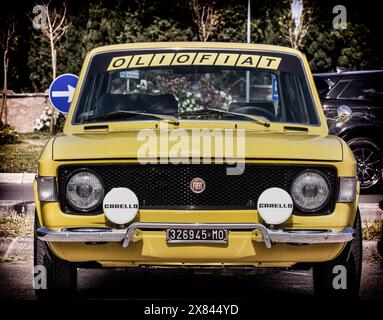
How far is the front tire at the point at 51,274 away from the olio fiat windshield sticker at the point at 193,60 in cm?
154

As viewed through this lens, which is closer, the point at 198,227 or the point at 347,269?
the point at 198,227

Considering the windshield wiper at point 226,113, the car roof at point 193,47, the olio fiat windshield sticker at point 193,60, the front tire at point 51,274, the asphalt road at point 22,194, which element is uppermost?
the car roof at point 193,47

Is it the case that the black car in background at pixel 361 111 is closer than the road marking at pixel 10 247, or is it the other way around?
the road marking at pixel 10 247

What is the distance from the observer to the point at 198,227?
514 cm

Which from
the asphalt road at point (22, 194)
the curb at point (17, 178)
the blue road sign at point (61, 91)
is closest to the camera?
the asphalt road at point (22, 194)

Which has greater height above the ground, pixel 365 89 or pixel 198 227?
pixel 365 89

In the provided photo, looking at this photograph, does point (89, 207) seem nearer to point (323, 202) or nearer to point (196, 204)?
point (196, 204)

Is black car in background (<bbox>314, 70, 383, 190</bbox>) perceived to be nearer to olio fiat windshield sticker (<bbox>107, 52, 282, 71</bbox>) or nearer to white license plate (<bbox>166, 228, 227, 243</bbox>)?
olio fiat windshield sticker (<bbox>107, 52, 282, 71</bbox>)

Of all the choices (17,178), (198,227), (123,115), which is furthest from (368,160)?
(198,227)

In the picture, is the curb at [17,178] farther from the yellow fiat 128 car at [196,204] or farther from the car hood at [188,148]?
the car hood at [188,148]

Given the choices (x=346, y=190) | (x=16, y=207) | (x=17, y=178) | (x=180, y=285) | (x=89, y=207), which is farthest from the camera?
(x=17, y=178)

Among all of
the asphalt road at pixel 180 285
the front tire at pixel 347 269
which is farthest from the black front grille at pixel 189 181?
the asphalt road at pixel 180 285

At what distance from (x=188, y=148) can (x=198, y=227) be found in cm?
44

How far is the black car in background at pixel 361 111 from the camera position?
13.6 metres
